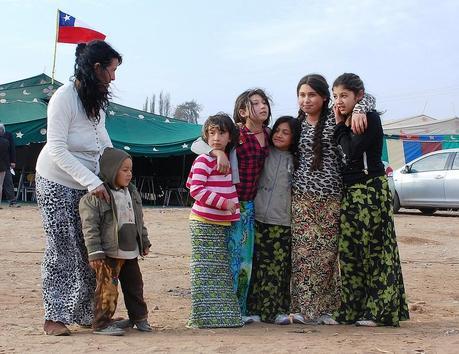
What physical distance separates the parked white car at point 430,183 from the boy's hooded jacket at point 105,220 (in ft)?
36.9

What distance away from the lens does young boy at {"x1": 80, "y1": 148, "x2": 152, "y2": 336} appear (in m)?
4.04

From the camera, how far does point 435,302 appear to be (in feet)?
18.5

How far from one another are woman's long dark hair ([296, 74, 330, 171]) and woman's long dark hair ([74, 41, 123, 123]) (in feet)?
4.21

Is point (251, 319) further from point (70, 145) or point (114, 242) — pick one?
Result: point (70, 145)

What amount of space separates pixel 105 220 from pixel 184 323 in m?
1.00

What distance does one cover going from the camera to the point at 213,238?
447 cm

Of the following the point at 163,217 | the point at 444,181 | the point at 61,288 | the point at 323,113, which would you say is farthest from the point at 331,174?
the point at 444,181

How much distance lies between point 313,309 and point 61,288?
5.37 ft

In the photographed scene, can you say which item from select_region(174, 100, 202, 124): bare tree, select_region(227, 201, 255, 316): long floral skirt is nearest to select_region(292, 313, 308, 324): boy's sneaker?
select_region(227, 201, 255, 316): long floral skirt

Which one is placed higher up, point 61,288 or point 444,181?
point 444,181

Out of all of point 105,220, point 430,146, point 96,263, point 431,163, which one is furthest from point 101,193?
point 430,146

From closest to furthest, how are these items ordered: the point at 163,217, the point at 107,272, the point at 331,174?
the point at 107,272
the point at 331,174
the point at 163,217

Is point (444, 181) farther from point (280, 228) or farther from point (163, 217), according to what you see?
point (280, 228)

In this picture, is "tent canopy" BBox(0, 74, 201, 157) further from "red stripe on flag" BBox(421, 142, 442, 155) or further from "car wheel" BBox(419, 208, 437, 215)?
"red stripe on flag" BBox(421, 142, 442, 155)
